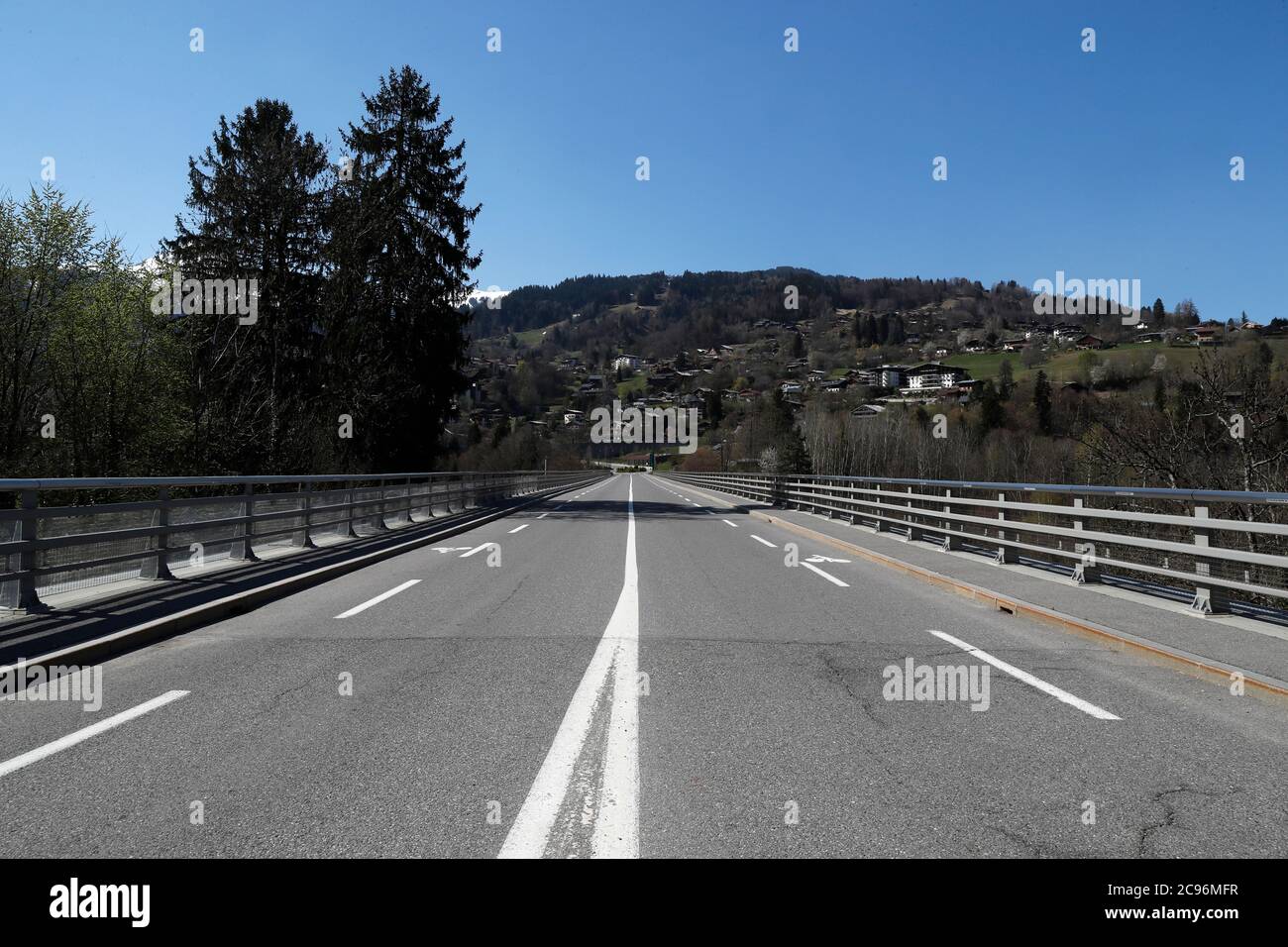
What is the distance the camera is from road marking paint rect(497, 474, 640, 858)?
121 inches

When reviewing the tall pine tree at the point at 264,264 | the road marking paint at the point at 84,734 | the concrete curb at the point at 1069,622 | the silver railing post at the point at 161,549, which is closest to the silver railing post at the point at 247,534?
the silver railing post at the point at 161,549

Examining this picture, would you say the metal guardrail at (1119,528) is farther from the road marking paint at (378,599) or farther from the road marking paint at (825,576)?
the road marking paint at (378,599)

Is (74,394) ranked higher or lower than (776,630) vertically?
higher

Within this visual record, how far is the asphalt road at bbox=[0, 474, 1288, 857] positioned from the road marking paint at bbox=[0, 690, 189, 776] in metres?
0.04

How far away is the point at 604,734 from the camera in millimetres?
4422

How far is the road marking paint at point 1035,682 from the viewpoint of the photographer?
4918 mm

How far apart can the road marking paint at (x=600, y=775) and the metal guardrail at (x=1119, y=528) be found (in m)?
4.73

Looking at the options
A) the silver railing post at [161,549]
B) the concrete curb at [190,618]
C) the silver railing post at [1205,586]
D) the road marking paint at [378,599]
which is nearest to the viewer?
the concrete curb at [190,618]

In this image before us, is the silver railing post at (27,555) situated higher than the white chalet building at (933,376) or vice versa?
the white chalet building at (933,376)

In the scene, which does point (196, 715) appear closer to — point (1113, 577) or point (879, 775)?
point (879, 775)

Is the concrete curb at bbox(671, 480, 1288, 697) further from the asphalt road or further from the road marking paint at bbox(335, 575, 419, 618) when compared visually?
the road marking paint at bbox(335, 575, 419, 618)

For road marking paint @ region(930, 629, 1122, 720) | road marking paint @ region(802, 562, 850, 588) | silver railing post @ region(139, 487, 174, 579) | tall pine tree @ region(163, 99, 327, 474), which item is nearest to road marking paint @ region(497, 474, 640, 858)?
road marking paint @ region(930, 629, 1122, 720)
